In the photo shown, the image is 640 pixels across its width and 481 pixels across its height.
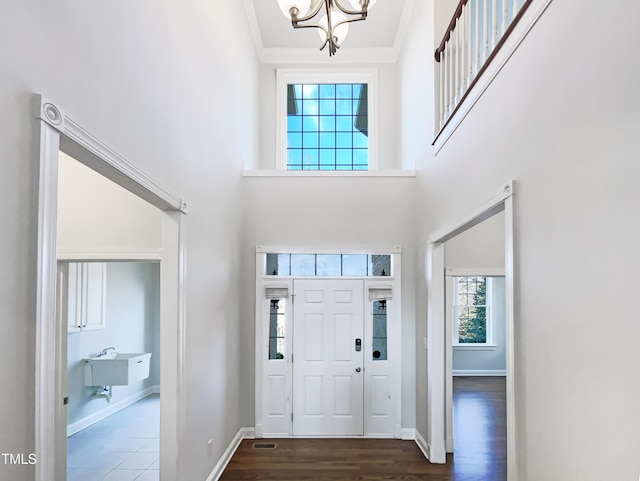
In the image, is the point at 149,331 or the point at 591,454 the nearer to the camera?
the point at 591,454

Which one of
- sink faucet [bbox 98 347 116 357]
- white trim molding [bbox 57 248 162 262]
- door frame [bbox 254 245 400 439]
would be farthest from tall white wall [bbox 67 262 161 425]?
white trim molding [bbox 57 248 162 262]

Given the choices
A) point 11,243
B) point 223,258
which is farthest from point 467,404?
point 11,243

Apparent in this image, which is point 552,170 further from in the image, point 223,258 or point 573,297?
point 223,258

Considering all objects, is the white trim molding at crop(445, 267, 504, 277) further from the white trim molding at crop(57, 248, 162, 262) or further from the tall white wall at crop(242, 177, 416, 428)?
the white trim molding at crop(57, 248, 162, 262)

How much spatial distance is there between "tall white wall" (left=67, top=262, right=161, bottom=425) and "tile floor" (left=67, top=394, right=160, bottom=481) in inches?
12.6

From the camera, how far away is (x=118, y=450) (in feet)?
15.9

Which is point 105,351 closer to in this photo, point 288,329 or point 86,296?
point 86,296

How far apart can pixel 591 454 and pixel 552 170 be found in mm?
1157

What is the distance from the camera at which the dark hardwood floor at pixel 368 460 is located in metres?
4.25

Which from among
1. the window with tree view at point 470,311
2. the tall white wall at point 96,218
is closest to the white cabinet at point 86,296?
the tall white wall at point 96,218

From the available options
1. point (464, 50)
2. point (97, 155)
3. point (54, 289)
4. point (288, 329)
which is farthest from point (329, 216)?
point (54, 289)

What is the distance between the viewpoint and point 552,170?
2.07 metres

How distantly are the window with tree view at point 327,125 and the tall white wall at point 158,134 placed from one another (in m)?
1.04

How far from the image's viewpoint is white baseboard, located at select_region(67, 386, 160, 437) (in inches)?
212
